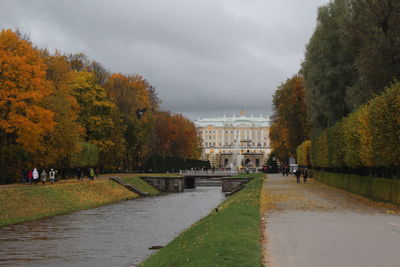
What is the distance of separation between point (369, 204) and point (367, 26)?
14.9 metres

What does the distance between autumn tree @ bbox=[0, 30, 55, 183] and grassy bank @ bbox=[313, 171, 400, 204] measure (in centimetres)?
2168

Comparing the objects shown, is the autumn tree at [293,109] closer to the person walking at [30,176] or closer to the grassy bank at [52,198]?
the grassy bank at [52,198]

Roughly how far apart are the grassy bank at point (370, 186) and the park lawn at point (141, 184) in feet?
79.6

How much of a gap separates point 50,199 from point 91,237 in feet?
48.8

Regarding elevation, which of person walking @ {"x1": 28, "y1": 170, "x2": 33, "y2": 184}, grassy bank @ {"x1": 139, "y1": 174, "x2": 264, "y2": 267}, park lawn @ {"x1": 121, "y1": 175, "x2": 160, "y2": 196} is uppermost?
person walking @ {"x1": 28, "y1": 170, "x2": 33, "y2": 184}

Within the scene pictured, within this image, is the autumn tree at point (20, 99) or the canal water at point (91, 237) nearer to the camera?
the canal water at point (91, 237)

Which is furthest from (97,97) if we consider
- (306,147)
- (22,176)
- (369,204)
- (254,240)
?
(254,240)

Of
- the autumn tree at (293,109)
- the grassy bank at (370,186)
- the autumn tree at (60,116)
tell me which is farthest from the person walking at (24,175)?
the autumn tree at (293,109)

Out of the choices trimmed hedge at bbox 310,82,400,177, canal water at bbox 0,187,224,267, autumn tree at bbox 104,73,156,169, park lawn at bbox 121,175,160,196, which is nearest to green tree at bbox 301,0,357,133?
trimmed hedge at bbox 310,82,400,177

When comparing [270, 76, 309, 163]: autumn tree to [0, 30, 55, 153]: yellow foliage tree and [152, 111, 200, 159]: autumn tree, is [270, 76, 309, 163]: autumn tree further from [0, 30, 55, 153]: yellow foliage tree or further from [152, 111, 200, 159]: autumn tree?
[0, 30, 55, 153]: yellow foliage tree

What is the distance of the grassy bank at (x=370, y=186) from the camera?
1037 inches

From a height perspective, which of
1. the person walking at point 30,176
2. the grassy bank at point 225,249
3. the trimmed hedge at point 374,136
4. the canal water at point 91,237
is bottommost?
the canal water at point 91,237

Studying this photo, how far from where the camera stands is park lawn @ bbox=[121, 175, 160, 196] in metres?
62.7

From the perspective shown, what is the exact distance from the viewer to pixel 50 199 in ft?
127
